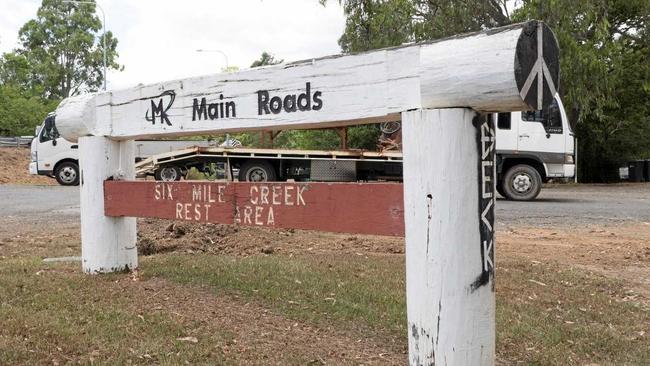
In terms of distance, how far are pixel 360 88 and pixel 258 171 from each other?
43.0 feet

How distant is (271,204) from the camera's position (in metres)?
3.59

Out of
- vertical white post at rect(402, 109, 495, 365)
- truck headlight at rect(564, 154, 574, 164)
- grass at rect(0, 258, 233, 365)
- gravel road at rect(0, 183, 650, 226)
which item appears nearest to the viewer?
vertical white post at rect(402, 109, 495, 365)

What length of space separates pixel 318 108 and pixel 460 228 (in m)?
1.04

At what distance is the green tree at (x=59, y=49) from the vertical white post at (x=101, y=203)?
59.0m

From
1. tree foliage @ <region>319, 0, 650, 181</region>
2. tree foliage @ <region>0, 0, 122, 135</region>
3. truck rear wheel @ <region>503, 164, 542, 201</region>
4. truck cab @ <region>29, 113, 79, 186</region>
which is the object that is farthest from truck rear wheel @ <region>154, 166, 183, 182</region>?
tree foliage @ <region>0, 0, 122, 135</region>

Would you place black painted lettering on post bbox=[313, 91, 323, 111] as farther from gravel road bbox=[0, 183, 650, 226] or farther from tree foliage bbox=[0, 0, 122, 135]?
tree foliage bbox=[0, 0, 122, 135]

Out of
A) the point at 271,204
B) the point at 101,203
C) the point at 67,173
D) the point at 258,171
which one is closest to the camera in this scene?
the point at 271,204

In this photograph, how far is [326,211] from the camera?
3.25 metres

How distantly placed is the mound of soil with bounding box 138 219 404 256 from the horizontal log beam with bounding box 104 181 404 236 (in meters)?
1.98

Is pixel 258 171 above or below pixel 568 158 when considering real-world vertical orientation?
below

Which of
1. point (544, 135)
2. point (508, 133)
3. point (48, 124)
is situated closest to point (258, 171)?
point (508, 133)

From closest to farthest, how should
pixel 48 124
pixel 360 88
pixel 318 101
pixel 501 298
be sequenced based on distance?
pixel 360 88, pixel 318 101, pixel 501 298, pixel 48 124

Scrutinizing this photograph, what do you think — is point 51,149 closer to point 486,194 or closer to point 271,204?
point 271,204

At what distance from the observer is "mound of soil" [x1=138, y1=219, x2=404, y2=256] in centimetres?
659
